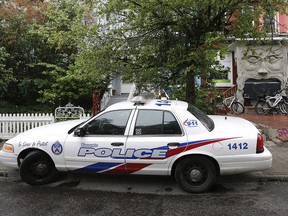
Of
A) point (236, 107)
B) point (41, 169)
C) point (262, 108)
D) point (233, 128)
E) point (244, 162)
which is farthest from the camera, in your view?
point (236, 107)

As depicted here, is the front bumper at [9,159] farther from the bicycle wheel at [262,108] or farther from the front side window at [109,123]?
the bicycle wheel at [262,108]

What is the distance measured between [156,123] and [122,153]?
2.43ft

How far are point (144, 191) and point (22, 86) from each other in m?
8.81

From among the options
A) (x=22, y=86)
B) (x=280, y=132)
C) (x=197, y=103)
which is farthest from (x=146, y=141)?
(x=22, y=86)

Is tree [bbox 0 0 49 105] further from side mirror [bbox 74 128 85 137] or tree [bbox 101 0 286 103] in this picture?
side mirror [bbox 74 128 85 137]

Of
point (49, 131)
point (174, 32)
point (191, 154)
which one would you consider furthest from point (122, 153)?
point (174, 32)

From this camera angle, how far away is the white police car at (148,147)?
4.72m

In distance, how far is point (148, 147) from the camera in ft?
15.7

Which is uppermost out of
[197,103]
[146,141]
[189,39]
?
[189,39]

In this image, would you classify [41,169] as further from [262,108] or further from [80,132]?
[262,108]

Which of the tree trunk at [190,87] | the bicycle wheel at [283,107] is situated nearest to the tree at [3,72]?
the tree trunk at [190,87]

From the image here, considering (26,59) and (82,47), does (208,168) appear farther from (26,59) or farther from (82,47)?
(26,59)

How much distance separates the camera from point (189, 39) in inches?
290

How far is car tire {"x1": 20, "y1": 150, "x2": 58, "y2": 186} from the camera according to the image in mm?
5172
